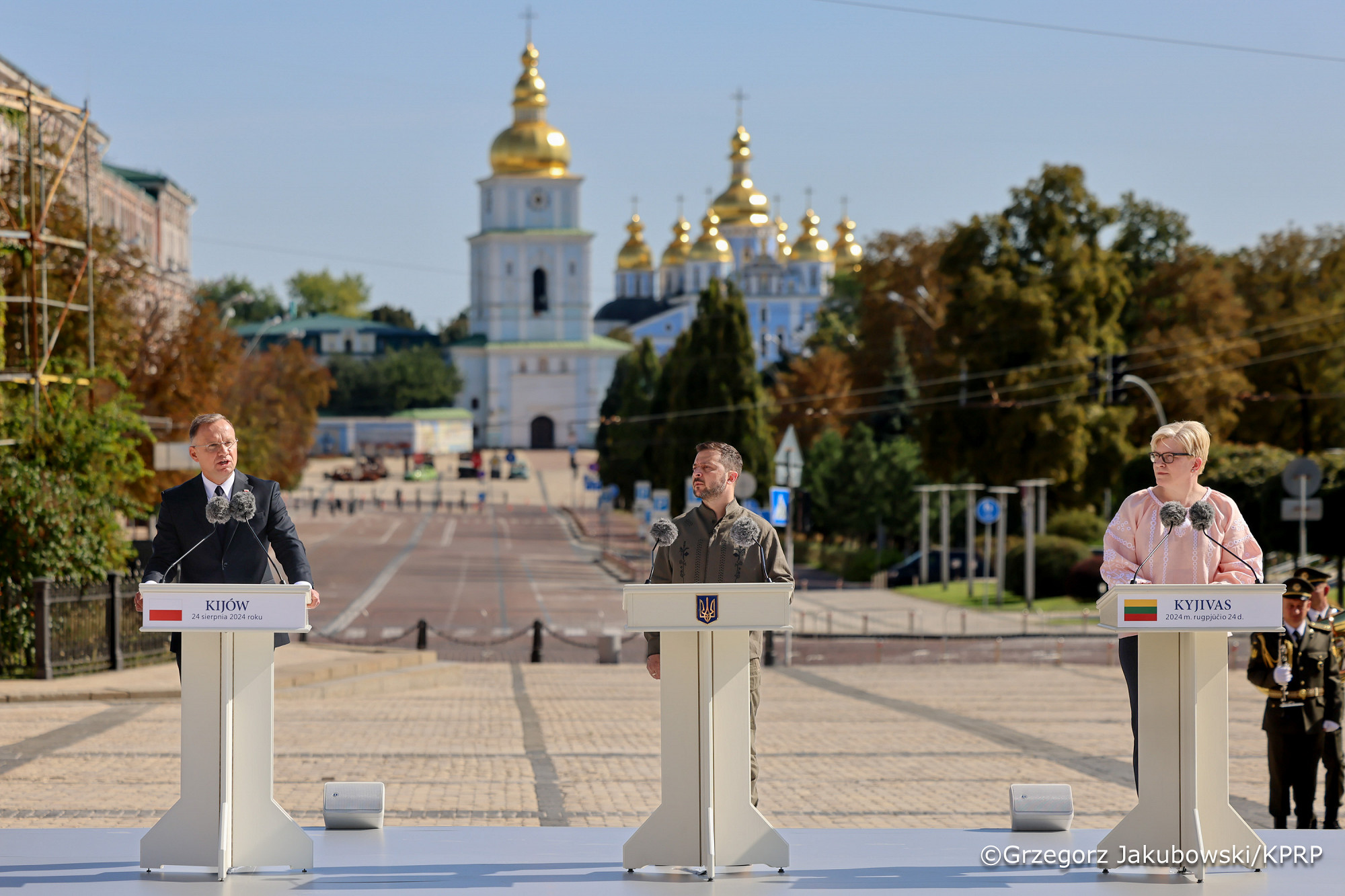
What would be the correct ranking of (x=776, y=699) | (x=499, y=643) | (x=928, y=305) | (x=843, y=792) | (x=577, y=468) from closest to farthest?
(x=843, y=792), (x=776, y=699), (x=499, y=643), (x=928, y=305), (x=577, y=468)

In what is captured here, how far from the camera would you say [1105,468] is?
163 ft

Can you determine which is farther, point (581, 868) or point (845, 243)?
point (845, 243)

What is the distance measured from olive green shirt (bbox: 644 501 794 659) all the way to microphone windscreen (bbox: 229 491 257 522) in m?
1.81

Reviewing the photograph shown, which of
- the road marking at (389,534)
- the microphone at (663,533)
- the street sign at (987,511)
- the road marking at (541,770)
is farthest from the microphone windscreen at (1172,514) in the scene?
the road marking at (389,534)

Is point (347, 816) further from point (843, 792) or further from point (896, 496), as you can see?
point (896, 496)

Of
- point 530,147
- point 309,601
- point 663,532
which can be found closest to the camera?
point 309,601

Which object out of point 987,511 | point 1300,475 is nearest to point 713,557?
point 1300,475

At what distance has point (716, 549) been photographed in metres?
7.73

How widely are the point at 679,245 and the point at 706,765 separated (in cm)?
18119

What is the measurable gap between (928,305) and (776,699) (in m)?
53.3

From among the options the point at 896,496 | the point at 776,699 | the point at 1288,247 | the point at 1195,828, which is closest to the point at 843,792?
the point at 1195,828

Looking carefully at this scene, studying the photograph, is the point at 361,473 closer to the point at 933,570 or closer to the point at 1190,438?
the point at 933,570

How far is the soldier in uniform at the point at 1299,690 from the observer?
33.5ft

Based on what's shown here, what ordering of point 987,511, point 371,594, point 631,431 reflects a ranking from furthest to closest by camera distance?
point 631,431
point 371,594
point 987,511
